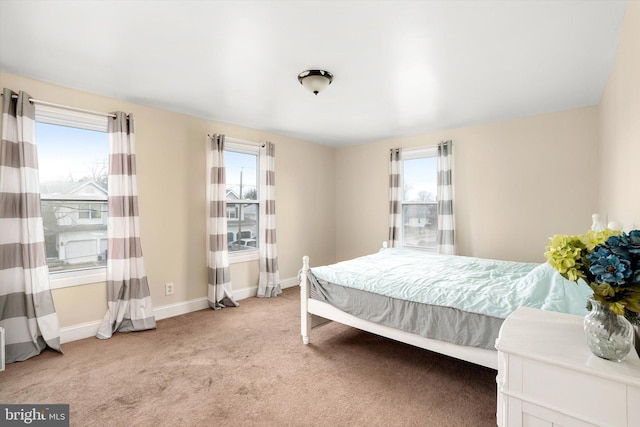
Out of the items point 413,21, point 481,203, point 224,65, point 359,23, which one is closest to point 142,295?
point 224,65

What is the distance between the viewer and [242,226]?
14.5ft

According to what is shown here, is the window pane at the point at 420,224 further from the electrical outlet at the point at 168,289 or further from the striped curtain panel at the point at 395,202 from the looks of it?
the electrical outlet at the point at 168,289

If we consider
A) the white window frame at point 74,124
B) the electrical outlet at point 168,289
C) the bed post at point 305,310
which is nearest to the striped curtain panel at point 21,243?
the white window frame at point 74,124

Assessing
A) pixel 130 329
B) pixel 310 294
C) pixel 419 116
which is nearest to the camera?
pixel 310 294

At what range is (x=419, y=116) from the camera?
3.74 meters

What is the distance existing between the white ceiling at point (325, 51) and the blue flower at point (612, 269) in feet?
4.99

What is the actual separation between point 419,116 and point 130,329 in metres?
4.07

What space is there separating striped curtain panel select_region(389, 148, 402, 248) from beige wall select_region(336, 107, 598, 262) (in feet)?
0.97

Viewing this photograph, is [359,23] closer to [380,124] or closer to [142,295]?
[380,124]

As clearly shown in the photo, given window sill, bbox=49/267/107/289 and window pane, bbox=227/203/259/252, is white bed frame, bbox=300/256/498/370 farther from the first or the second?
window sill, bbox=49/267/107/289

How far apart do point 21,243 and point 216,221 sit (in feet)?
5.80

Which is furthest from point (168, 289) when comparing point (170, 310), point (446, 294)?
point (446, 294)

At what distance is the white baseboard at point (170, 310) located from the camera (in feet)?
9.48

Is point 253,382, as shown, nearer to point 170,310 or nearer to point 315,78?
point 170,310
